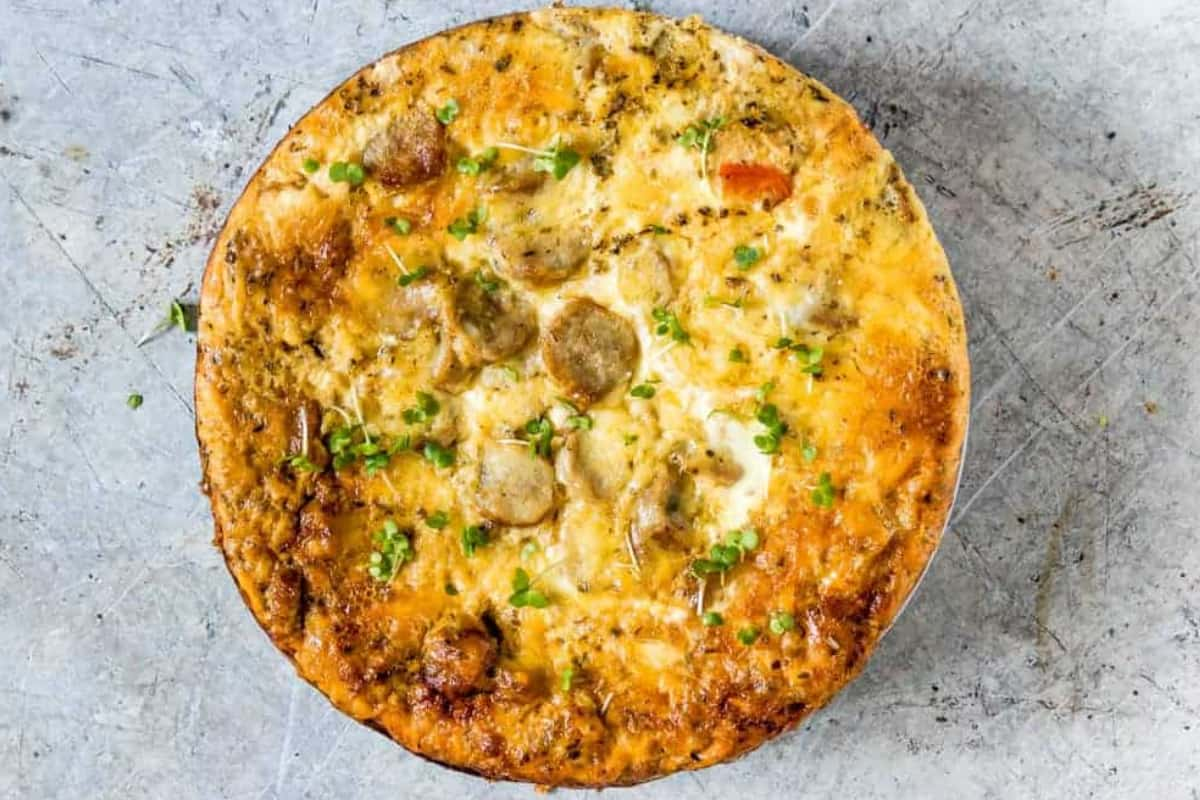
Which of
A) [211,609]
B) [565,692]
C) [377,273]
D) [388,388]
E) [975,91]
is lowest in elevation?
[211,609]

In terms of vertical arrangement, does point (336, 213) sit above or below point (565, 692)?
above

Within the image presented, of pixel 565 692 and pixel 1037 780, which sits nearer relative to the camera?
Answer: pixel 565 692

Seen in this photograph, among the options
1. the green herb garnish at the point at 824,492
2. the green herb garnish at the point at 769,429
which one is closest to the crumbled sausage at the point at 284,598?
the green herb garnish at the point at 769,429

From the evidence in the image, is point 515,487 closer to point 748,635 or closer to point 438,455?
point 438,455

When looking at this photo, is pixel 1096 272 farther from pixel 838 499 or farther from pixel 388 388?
pixel 388 388

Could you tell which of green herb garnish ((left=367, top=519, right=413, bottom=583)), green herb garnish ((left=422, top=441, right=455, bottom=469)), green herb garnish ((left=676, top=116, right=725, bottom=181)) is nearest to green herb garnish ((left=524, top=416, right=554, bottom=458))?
green herb garnish ((left=422, top=441, right=455, bottom=469))

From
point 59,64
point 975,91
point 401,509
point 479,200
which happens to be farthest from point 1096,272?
point 59,64

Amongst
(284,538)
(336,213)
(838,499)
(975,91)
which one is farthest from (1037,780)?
(336,213)
